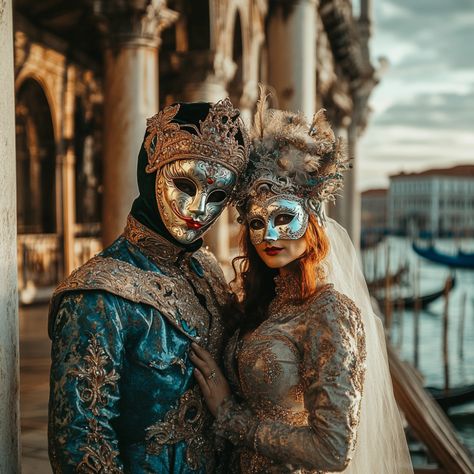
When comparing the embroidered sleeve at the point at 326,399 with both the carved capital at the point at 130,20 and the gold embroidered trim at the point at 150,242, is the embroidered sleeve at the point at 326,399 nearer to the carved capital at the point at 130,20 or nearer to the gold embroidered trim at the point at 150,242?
the gold embroidered trim at the point at 150,242

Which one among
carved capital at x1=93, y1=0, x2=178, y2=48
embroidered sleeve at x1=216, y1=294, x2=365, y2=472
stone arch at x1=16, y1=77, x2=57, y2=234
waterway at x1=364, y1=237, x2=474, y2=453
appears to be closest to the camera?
embroidered sleeve at x1=216, y1=294, x2=365, y2=472

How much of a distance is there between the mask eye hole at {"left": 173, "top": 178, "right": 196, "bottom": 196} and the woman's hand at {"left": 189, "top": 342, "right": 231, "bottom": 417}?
A: 0.41m

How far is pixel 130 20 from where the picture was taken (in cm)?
514

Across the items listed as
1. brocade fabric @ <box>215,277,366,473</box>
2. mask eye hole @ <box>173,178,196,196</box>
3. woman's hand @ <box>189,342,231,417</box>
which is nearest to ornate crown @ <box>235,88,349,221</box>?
mask eye hole @ <box>173,178,196,196</box>

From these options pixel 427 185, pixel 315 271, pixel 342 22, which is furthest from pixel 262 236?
pixel 427 185

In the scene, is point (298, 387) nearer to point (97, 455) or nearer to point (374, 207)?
point (97, 455)

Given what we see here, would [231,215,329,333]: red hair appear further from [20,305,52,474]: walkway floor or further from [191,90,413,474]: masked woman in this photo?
[20,305,52,474]: walkway floor

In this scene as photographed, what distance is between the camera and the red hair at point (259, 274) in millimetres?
2020

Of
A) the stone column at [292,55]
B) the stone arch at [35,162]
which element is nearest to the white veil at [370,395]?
the stone column at [292,55]

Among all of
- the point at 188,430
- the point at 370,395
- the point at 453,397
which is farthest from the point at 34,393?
the point at 453,397

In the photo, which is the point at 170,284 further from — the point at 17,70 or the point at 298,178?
the point at 17,70

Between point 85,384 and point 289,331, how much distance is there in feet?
1.85

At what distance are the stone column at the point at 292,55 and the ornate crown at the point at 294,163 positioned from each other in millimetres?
4893

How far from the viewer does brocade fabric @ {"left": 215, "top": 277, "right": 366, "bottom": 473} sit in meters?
1.79
